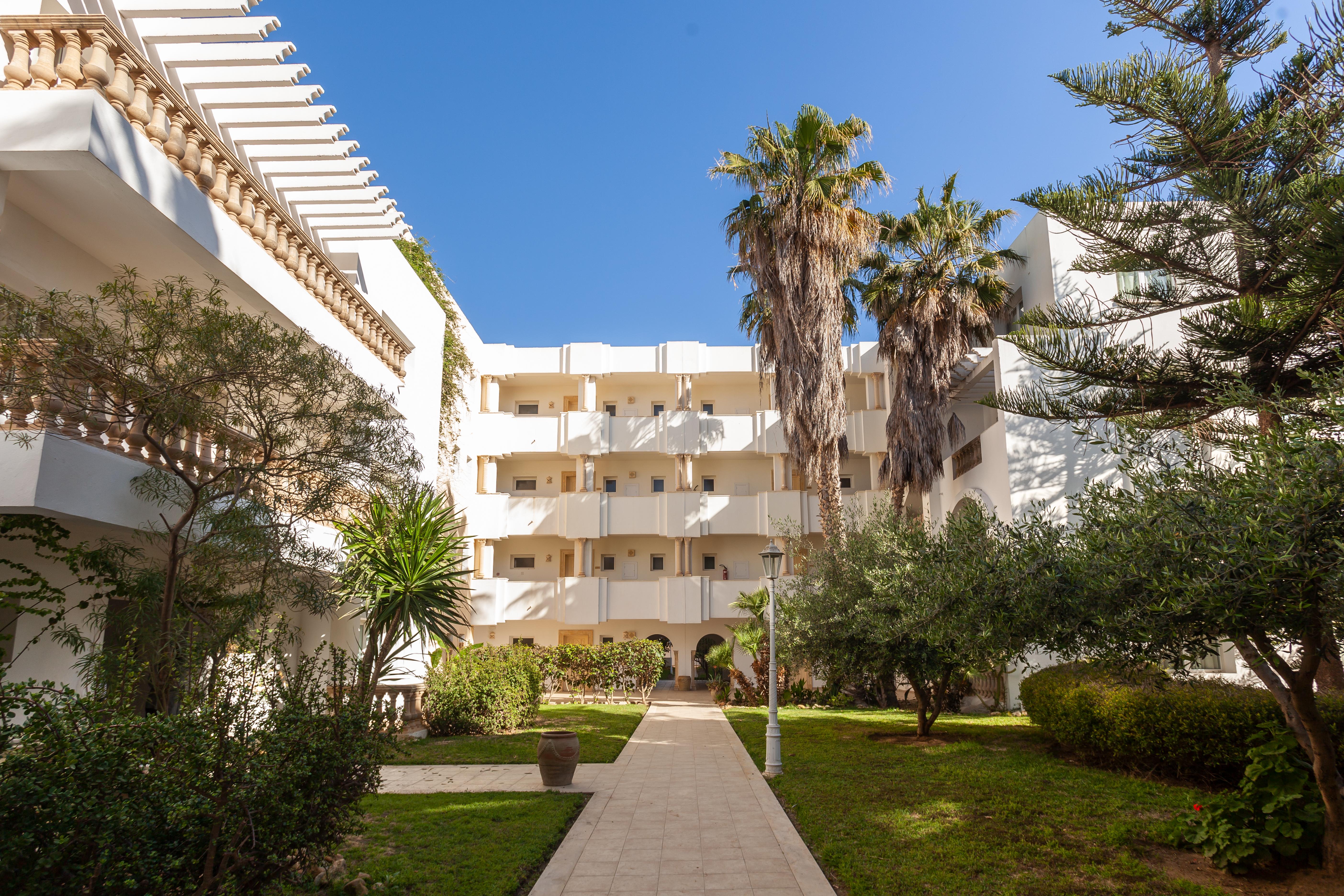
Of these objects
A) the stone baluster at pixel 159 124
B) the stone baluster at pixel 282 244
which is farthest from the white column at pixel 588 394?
the stone baluster at pixel 159 124

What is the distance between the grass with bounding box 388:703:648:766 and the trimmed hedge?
22.9 ft

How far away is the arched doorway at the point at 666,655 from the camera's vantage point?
26.4 meters

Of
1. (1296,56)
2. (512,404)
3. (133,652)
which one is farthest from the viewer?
(512,404)

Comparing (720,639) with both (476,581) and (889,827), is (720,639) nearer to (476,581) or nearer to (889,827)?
(476,581)

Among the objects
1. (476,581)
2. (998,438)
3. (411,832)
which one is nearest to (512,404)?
(476,581)

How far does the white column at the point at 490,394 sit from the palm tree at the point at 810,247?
36.2 feet

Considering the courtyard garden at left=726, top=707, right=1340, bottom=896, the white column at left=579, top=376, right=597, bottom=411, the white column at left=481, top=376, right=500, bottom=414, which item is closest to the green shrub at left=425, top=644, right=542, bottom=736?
the courtyard garden at left=726, top=707, right=1340, bottom=896

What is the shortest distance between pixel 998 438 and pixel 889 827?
37.0ft

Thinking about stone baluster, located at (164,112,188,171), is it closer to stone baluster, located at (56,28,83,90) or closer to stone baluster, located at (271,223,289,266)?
stone baluster, located at (56,28,83,90)

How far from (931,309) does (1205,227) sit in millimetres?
10702

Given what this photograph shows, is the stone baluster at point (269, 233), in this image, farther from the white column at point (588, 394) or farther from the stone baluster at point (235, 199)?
the white column at point (588, 394)

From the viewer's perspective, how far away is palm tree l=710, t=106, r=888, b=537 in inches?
730

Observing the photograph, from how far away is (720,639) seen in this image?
26422mm

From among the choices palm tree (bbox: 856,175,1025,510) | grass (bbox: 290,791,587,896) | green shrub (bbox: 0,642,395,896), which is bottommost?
grass (bbox: 290,791,587,896)
